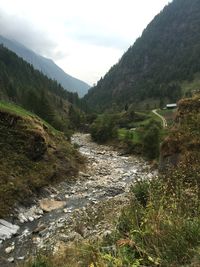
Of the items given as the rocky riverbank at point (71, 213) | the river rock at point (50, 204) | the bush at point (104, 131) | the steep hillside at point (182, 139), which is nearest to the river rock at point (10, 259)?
the rocky riverbank at point (71, 213)

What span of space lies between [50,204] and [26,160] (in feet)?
18.4

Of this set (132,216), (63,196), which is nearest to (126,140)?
(63,196)

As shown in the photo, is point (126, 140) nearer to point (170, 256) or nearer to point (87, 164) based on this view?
point (87, 164)

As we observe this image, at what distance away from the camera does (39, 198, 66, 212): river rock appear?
23397mm

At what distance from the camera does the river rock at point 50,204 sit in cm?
2340

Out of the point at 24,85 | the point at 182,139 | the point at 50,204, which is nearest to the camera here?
the point at 182,139

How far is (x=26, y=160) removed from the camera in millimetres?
28797

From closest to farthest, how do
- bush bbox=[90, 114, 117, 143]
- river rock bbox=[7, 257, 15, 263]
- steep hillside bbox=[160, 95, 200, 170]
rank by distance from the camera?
river rock bbox=[7, 257, 15, 263]
steep hillside bbox=[160, 95, 200, 170]
bush bbox=[90, 114, 117, 143]

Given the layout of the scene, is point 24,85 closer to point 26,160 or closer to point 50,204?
point 26,160

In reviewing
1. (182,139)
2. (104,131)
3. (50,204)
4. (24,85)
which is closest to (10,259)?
(50,204)

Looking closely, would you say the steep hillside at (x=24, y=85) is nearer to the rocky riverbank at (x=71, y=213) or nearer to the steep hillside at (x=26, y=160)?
the steep hillside at (x=26, y=160)

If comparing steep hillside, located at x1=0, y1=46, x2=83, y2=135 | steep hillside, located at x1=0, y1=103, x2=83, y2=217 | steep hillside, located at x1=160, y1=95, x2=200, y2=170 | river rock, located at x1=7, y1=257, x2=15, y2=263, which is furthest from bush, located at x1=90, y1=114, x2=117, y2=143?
river rock, located at x1=7, y1=257, x2=15, y2=263

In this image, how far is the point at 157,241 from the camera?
6.61m

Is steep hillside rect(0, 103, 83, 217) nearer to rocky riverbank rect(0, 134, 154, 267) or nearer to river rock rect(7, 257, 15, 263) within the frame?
rocky riverbank rect(0, 134, 154, 267)
